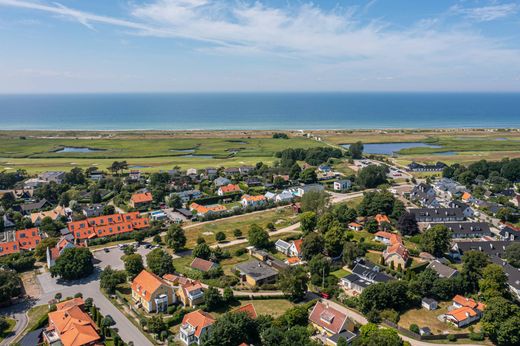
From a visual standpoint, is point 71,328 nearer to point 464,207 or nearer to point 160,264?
point 160,264

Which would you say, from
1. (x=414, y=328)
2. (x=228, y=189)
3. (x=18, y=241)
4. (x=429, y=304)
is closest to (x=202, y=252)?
(x=414, y=328)

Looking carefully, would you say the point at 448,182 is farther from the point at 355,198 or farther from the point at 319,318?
the point at 319,318

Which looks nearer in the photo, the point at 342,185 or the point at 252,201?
the point at 252,201

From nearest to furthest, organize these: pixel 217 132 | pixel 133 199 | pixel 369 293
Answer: pixel 369 293
pixel 133 199
pixel 217 132

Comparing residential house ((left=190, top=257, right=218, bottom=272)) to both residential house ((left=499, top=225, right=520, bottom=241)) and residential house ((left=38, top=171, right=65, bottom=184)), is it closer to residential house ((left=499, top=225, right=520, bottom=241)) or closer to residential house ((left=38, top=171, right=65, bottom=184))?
residential house ((left=499, top=225, right=520, bottom=241))

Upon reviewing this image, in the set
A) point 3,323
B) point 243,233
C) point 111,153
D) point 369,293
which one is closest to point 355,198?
point 243,233

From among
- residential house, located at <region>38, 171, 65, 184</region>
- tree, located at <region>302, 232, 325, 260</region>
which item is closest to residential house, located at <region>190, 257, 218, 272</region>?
tree, located at <region>302, 232, 325, 260</region>

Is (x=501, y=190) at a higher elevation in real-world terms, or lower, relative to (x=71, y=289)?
higher
